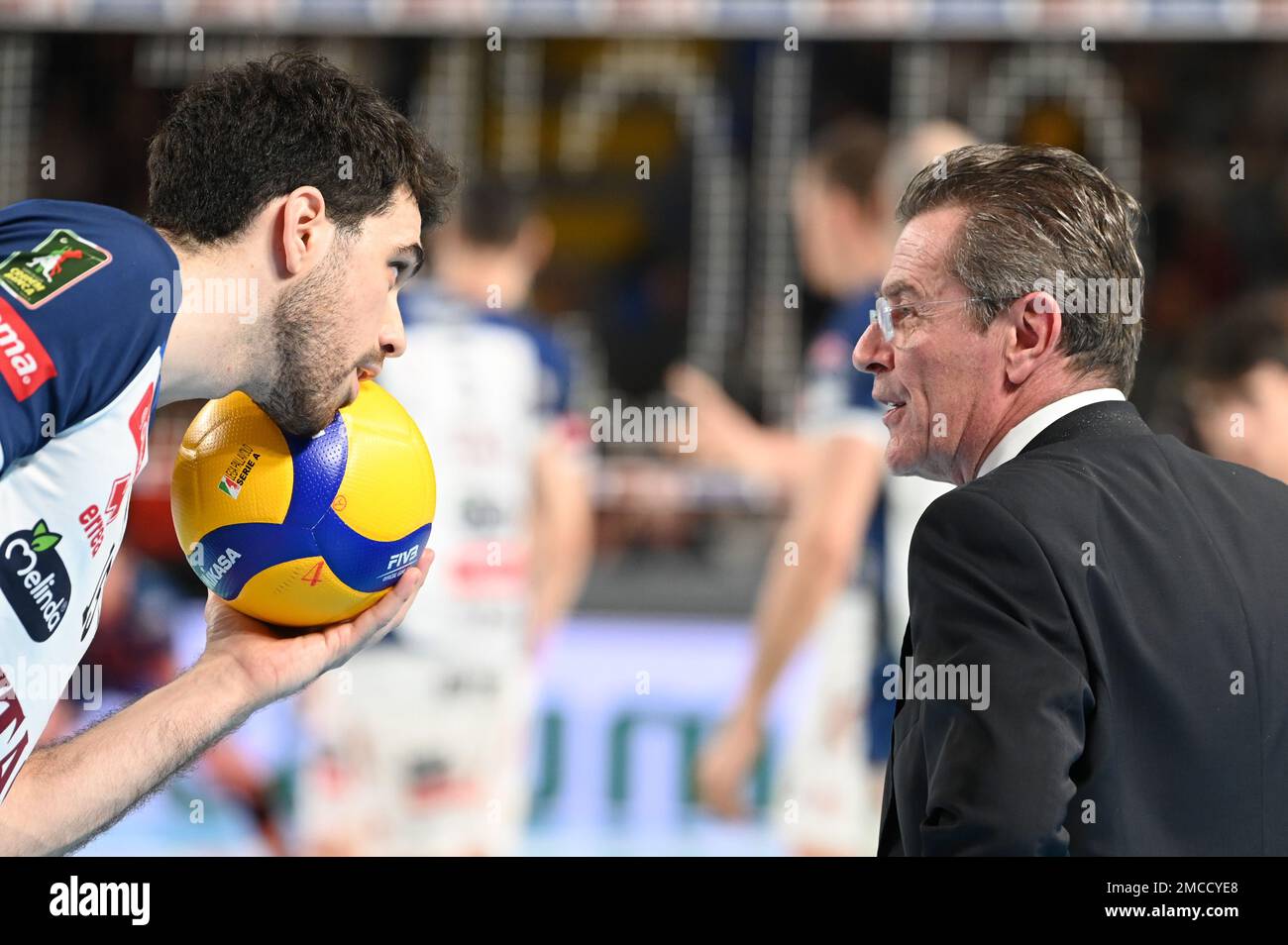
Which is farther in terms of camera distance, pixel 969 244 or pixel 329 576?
pixel 329 576

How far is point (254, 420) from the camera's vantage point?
2.42 m

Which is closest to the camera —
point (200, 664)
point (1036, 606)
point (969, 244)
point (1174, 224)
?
point (1036, 606)

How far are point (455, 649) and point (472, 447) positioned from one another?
73cm

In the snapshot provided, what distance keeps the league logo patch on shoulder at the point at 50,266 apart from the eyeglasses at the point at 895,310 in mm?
1126

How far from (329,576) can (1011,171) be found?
1.27m

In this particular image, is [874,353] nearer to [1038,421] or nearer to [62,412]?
[1038,421]

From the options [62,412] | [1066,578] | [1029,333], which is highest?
[1029,333]

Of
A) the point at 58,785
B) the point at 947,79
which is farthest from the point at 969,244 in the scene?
the point at 947,79

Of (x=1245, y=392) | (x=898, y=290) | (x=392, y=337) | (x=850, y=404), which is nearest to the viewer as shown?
(x=898, y=290)

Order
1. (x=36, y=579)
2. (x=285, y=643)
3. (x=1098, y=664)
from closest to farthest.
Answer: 1. (x=1098, y=664)
2. (x=36, y=579)
3. (x=285, y=643)

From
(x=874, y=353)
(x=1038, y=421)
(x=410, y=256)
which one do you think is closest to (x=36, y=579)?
(x=410, y=256)

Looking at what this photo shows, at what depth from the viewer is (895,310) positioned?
7.25 ft
